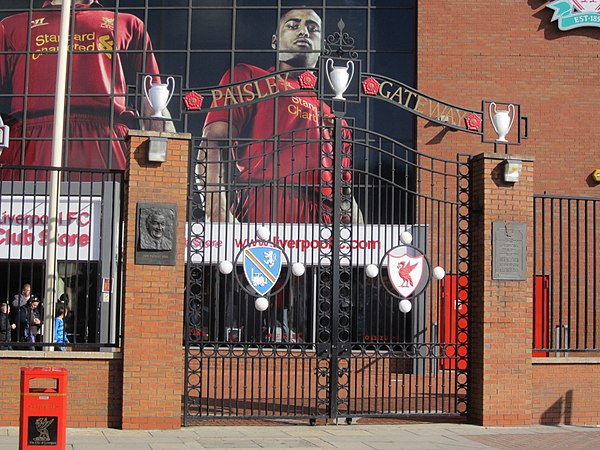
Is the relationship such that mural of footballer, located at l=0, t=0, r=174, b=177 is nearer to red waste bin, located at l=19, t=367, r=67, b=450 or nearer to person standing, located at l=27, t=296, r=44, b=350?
person standing, located at l=27, t=296, r=44, b=350

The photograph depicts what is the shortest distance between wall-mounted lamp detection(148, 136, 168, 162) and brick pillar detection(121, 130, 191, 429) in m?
0.08

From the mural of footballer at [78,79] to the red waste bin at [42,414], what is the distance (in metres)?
16.4

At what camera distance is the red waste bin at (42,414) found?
31.9 ft

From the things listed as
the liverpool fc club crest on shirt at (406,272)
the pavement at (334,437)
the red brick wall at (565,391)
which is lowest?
the pavement at (334,437)

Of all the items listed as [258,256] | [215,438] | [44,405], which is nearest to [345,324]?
[258,256]

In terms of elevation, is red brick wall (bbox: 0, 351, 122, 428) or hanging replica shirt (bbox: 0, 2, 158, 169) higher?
hanging replica shirt (bbox: 0, 2, 158, 169)

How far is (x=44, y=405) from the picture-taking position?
9844 millimetres

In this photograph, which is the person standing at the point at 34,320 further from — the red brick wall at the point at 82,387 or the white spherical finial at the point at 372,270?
the white spherical finial at the point at 372,270

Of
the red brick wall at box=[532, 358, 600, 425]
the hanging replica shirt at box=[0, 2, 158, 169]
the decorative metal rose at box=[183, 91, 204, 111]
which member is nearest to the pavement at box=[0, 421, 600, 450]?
the red brick wall at box=[532, 358, 600, 425]

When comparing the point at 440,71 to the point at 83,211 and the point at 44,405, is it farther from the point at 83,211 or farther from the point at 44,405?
the point at 44,405

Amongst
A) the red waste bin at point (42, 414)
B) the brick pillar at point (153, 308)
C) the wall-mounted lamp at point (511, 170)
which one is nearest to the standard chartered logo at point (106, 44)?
the brick pillar at point (153, 308)

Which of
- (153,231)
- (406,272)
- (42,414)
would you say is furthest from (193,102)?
(42,414)

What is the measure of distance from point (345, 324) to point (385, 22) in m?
13.5

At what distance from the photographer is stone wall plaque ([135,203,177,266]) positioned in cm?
1301
